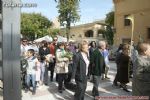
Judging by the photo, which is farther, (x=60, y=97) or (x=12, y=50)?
(x=60, y=97)

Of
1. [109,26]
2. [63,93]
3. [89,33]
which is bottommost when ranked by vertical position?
[63,93]

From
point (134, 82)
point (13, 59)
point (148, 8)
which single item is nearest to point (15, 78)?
point (13, 59)

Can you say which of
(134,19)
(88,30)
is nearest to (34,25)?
(88,30)

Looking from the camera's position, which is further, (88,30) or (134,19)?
(88,30)

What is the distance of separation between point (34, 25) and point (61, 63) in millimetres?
63467

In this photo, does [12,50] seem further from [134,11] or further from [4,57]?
[134,11]

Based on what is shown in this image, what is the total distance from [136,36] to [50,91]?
1005 inches

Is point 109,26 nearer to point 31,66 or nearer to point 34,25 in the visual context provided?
point 34,25

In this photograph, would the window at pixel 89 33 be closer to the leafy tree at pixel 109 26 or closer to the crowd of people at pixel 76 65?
the leafy tree at pixel 109 26

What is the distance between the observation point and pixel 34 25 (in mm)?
73250

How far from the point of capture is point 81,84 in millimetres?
8609

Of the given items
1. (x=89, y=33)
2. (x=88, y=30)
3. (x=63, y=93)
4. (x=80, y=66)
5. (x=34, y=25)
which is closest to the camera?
(x=80, y=66)

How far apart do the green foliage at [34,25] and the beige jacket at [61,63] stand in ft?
183

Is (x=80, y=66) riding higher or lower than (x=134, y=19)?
lower
